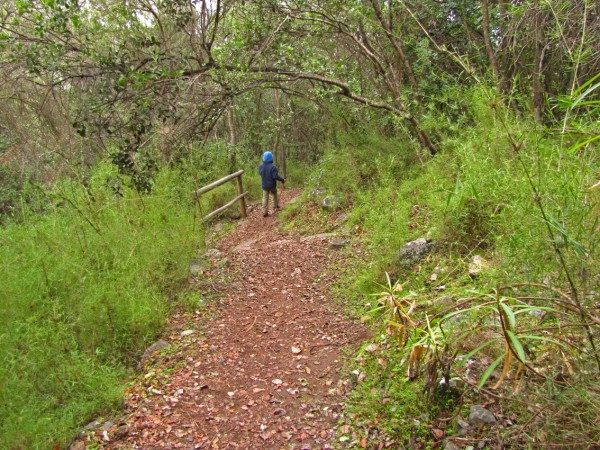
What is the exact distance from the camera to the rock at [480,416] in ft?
8.07

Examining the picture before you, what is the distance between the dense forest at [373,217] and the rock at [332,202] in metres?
0.20

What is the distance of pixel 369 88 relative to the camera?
33.0 ft

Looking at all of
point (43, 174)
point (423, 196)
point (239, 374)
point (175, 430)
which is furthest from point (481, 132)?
point (43, 174)

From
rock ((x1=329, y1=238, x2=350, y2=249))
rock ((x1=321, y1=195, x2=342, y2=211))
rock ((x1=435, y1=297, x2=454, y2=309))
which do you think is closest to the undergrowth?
rock ((x1=435, y1=297, x2=454, y2=309))

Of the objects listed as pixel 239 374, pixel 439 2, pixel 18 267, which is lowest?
pixel 239 374

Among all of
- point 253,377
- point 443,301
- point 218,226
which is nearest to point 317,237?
point 218,226

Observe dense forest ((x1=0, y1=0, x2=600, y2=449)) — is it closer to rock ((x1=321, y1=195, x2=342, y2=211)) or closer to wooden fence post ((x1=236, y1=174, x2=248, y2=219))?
rock ((x1=321, y1=195, x2=342, y2=211))

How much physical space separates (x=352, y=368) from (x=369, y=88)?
7.66m

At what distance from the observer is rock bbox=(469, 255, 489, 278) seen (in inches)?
144

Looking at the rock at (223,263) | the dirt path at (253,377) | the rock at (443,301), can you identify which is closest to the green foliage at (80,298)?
the dirt path at (253,377)

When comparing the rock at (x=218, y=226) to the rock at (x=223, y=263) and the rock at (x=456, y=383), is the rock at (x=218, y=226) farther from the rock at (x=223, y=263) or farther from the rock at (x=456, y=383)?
the rock at (x=456, y=383)

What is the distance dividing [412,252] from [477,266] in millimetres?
1236

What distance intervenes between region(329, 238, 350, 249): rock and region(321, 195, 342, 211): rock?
188cm

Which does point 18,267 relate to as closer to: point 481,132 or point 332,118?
point 481,132
